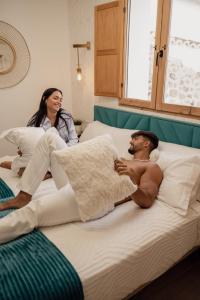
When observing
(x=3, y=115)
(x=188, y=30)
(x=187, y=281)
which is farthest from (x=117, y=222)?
(x=3, y=115)

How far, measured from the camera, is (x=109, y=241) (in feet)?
4.34

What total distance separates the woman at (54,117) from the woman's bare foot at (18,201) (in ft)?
3.10

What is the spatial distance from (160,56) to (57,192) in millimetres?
A: 1533

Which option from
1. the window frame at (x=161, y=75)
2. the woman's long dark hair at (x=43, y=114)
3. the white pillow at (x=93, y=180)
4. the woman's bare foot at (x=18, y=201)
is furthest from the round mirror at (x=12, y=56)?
the white pillow at (x=93, y=180)

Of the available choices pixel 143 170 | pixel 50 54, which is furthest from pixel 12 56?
pixel 143 170

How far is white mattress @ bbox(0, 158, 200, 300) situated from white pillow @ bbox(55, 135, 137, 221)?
0.38 feet

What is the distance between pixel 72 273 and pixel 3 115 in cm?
248

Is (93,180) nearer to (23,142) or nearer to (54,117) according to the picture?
(23,142)

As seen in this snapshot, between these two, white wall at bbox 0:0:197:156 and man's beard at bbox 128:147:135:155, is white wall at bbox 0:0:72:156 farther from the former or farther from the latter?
man's beard at bbox 128:147:135:155

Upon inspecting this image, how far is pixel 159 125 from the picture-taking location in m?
2.35

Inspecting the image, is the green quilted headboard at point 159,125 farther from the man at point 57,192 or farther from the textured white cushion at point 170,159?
the man at point 57,192

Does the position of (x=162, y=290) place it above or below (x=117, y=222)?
below

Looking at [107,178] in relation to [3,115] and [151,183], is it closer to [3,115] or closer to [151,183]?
[151,183]

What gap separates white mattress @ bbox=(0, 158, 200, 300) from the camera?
3.93 ft
